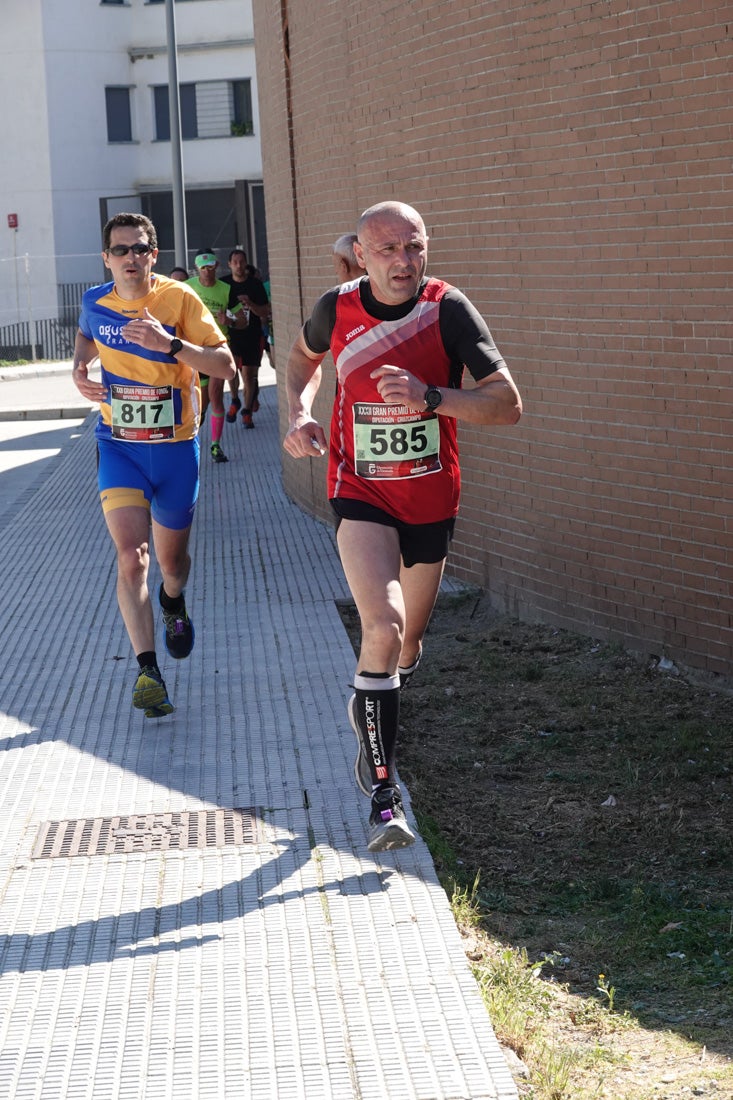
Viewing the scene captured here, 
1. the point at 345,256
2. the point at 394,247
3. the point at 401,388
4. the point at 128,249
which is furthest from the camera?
the point at 345,256

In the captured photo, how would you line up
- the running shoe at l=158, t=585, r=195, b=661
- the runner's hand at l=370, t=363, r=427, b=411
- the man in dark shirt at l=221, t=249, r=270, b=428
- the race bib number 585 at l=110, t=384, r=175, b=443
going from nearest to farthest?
the runner's hand at l=370, t=363, r=427, b=411 < the race bib number 585 at l=110, t=384, r=175, b=443 < the running shoe at l=158, t=585, r=195, b=661 < the man in dark shirt at l=221, t=249, r=270, b=428

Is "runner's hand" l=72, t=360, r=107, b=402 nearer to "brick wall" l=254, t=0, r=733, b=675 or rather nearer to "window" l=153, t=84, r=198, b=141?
"brick wall" l=254, t=0, r=733, b=675

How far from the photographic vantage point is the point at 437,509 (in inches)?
210

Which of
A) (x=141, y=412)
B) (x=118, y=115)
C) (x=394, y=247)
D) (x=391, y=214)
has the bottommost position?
(x=141, y=412)

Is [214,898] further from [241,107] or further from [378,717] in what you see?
[241,107]

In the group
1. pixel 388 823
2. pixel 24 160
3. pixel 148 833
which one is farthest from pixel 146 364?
pixel 24 160

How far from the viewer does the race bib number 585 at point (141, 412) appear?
22.0 ft

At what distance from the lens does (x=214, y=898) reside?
4.70 m

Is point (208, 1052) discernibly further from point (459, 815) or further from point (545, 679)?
point (545, 679)

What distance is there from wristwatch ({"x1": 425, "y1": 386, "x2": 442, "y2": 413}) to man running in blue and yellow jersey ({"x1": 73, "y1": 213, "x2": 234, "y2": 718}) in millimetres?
1907

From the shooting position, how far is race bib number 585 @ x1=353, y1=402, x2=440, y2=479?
5.17m

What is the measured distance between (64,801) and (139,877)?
907mm

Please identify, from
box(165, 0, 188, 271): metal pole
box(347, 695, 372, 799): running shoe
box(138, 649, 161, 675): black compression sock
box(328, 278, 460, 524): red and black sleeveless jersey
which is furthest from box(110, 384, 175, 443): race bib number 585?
box(165, 0, 188, 271): metal pole

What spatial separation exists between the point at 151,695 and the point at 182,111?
44.1m
